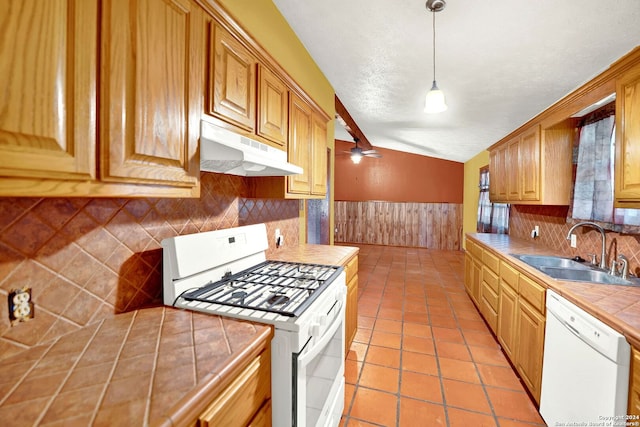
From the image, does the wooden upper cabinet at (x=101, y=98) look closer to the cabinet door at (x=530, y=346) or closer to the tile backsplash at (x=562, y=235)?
the cabinet door at (x=530, y=346)

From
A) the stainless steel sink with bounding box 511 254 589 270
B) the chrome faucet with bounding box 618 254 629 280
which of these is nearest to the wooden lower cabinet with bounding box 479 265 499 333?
the stainless steel sink with bounding box 511 254 589 270

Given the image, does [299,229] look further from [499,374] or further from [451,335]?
[499,374]

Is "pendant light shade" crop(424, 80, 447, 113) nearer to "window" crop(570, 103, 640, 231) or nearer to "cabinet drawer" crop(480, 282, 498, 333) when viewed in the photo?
"window" crop(570, 103, 640, 231)

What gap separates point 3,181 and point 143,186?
33cm

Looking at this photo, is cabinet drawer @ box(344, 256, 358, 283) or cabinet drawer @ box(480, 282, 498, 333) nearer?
cabinet drawer @ box(344, 256, 358, 283)

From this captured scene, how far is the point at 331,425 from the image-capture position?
57.8 inches

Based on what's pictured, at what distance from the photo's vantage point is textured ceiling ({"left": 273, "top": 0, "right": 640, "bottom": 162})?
161 cm

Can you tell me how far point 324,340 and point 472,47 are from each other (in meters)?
2.29

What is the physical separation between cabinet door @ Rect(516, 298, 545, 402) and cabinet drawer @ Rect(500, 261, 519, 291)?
0.50ft

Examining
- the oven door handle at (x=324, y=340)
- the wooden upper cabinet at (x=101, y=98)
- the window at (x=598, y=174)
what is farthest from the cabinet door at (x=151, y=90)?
the window at (x=598, y=174)

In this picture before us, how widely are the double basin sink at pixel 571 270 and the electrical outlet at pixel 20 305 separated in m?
2.83

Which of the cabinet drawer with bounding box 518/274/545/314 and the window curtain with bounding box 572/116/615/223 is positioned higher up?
the window curtain with bounding box 572/116/615/223

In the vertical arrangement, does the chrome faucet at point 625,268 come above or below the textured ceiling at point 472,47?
below

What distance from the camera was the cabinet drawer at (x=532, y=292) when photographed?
1741 mm
